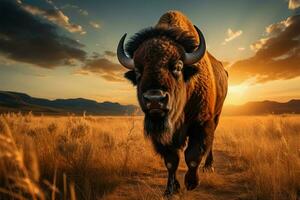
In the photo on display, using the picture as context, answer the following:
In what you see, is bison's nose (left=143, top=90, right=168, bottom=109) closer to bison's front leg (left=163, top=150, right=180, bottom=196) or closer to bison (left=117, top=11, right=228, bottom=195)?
bison (left=117, top=11, right=228, bottom=195)

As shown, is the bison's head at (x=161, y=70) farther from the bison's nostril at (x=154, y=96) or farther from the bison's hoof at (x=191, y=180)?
A: the bison's hoof at (x=191, y=180)

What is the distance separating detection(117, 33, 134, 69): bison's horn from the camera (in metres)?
5.69

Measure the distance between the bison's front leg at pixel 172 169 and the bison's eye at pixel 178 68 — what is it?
64.8 inches

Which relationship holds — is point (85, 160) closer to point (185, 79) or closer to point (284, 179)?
point (185, 79)

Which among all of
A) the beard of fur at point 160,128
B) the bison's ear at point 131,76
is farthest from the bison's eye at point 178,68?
the bison's ear at point 131,76

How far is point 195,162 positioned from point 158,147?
0.79m

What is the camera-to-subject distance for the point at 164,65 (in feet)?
15.6

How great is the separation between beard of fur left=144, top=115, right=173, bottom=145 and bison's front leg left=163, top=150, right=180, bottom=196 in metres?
0.60

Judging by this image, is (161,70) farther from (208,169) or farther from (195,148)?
(208,169)

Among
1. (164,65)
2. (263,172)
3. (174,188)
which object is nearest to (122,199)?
(174,188)

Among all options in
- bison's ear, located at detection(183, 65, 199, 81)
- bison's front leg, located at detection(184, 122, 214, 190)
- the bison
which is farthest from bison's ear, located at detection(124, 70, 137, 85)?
bison's front leg, located at detection(184, 122, 214, 190)

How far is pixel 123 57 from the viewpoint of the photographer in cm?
575

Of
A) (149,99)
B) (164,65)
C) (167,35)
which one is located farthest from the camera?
(167,35)

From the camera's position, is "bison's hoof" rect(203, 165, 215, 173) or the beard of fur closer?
the beard of fur
